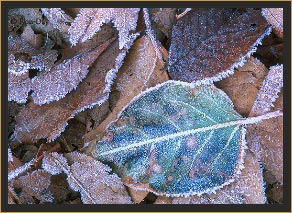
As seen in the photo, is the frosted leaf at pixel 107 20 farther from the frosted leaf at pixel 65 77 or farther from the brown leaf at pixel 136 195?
the brown leaf at pixel 136 195

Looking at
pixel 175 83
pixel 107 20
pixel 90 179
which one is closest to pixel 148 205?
pixel 90 179

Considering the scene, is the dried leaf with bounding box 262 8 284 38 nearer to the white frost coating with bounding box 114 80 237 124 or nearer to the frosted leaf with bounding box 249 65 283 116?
the frosted leaf with bounding box 249 65 283 116

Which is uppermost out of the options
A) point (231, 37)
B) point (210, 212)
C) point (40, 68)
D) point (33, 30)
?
point (33, 30)

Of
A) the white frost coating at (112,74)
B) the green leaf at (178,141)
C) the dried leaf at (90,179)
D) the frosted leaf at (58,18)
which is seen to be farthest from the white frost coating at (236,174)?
the frosted leaf at (58,18)

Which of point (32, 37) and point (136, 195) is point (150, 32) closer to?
point (32, 37)

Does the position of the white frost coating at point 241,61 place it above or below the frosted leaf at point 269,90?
above

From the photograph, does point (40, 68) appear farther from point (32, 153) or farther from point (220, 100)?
point (220, 100)

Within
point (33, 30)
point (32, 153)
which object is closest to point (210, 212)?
point (32, 153)
